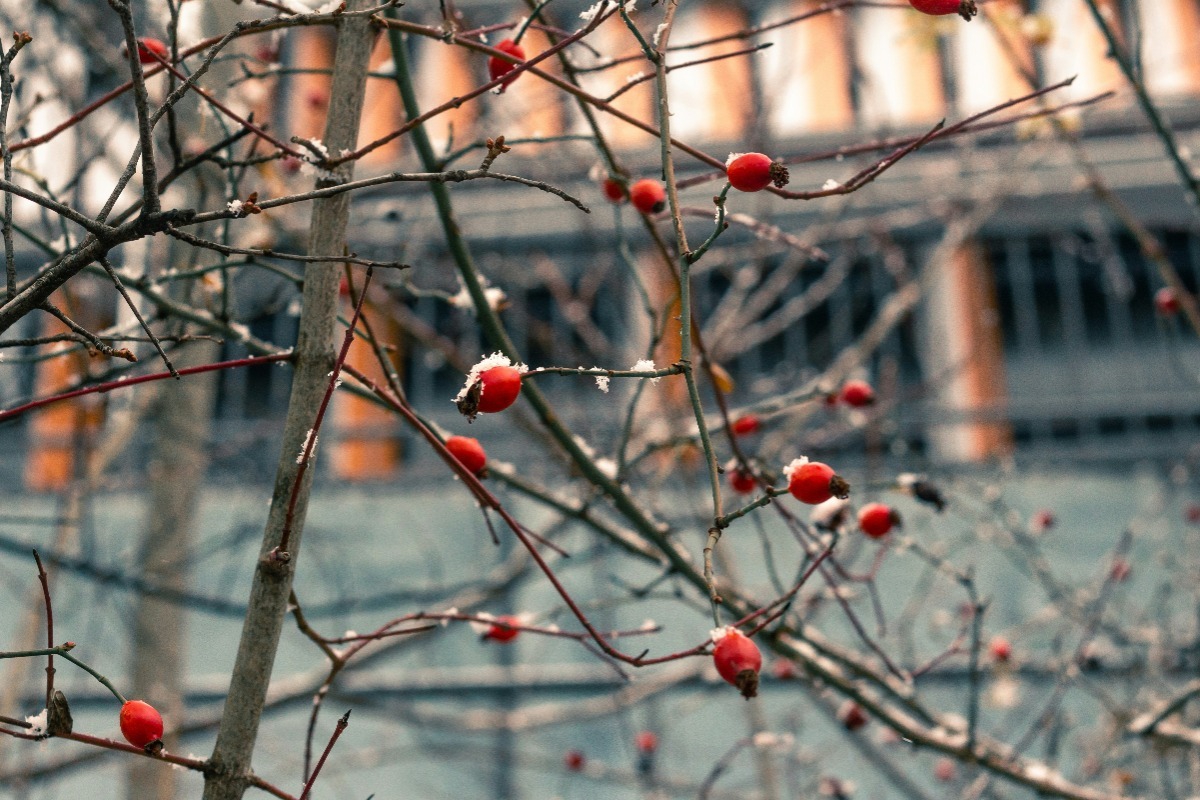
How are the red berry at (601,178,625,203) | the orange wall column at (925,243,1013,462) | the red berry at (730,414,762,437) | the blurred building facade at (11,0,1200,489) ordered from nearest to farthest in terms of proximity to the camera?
1. the red berry at (601,178,625,203)
2. the red berry at (730,414,762,437)
3. the blurred building facade at (11,0,1200,489)
4. the orange wall column at (925,243,1013,462)

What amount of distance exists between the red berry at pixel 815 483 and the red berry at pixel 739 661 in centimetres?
24

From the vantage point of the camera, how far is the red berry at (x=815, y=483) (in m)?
1.25

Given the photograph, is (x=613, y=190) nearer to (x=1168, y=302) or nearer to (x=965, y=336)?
(x=1168, y=302)

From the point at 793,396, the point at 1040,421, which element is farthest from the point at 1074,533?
the point at 793,396

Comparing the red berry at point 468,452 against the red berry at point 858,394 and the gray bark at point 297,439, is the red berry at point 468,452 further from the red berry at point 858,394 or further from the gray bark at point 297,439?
the red berry at point 858,394

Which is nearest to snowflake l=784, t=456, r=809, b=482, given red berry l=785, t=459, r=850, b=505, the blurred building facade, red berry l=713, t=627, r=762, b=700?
red berry l=785, t=459, r=850, b=505

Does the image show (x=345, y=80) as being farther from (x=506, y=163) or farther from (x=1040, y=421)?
(x=1040, y=421)

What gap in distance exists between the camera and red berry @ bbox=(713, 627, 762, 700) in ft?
3.38

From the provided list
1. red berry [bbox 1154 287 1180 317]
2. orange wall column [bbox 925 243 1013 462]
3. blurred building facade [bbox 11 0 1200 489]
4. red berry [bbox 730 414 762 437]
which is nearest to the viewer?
red berry [bbox 730 414 762 437]

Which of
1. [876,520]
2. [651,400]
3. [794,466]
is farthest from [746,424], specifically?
[651,400]

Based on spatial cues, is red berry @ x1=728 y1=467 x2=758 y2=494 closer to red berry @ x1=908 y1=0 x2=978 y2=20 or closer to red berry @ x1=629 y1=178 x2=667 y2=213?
red berry @ x1=629 y1=178 x2=667 y2=213

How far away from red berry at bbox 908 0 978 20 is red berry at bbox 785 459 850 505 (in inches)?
23.8

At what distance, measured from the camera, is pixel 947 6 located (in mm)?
1395

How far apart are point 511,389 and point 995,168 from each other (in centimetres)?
714
